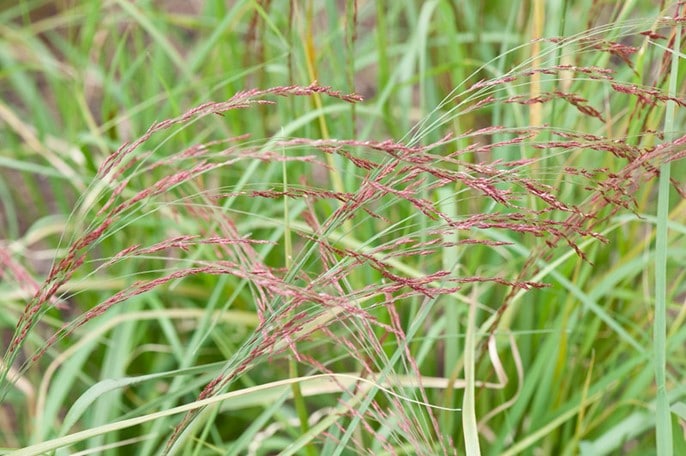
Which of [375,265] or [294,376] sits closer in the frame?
[375,265]

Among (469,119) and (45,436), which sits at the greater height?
(469,119)

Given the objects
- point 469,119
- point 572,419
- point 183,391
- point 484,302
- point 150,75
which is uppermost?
point 150,75

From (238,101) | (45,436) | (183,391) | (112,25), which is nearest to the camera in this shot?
(238,101)

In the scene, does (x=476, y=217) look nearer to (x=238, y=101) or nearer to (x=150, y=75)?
(x=238, y=101)

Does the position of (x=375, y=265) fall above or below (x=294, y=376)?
above

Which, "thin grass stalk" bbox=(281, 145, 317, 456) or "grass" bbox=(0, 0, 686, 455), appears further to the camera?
"thin grass stalk" bbox=(281, 145, 317, 456)

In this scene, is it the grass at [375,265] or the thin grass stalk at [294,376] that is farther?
the thin grass stalk at [294,376]

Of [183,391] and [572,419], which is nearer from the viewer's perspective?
[183,391]

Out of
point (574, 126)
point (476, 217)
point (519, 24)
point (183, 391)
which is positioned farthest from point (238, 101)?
point (519, 24)
